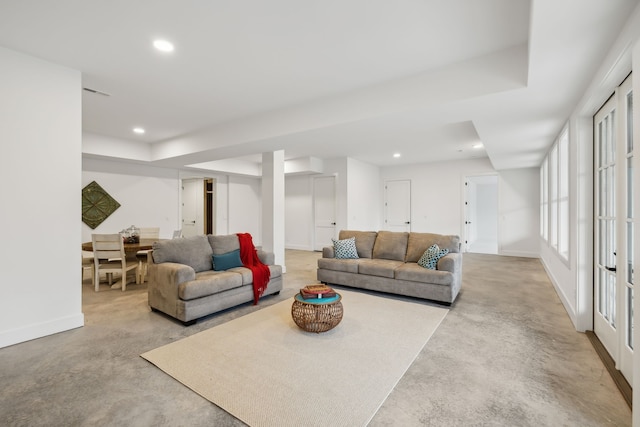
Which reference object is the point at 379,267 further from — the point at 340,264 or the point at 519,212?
the point at 519,212

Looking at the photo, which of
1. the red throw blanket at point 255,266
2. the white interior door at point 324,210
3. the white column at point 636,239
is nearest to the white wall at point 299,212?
the white interior door at point 324,210

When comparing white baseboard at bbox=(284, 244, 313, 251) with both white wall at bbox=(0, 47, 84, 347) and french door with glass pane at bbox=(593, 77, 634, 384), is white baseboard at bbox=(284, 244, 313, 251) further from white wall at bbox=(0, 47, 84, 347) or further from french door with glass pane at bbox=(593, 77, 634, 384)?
french door with glass pane at bbox=(593, 77, 634, 384)

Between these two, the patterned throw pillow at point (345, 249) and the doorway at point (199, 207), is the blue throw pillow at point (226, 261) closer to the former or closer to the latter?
the patterned throw pillow at point (345, 249)

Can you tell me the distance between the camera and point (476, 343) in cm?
268

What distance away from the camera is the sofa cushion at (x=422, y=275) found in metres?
3.70

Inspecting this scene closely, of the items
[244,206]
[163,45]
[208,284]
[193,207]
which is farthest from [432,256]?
[193,207]

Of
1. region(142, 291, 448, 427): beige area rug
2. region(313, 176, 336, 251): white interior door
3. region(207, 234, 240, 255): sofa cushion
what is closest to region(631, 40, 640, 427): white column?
region(142, 291, 448, 427): beige area rug

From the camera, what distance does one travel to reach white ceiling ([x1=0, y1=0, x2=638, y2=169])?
2.13 meters

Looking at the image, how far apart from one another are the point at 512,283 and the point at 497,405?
3.64 m

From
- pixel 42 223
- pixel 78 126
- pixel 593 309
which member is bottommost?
pixel 593 309

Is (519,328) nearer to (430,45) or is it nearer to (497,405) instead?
(497,405)

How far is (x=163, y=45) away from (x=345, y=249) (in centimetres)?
346

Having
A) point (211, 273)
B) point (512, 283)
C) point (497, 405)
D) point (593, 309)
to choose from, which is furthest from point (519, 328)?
point (211, 273)

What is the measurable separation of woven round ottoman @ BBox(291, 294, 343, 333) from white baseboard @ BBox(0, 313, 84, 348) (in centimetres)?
229
